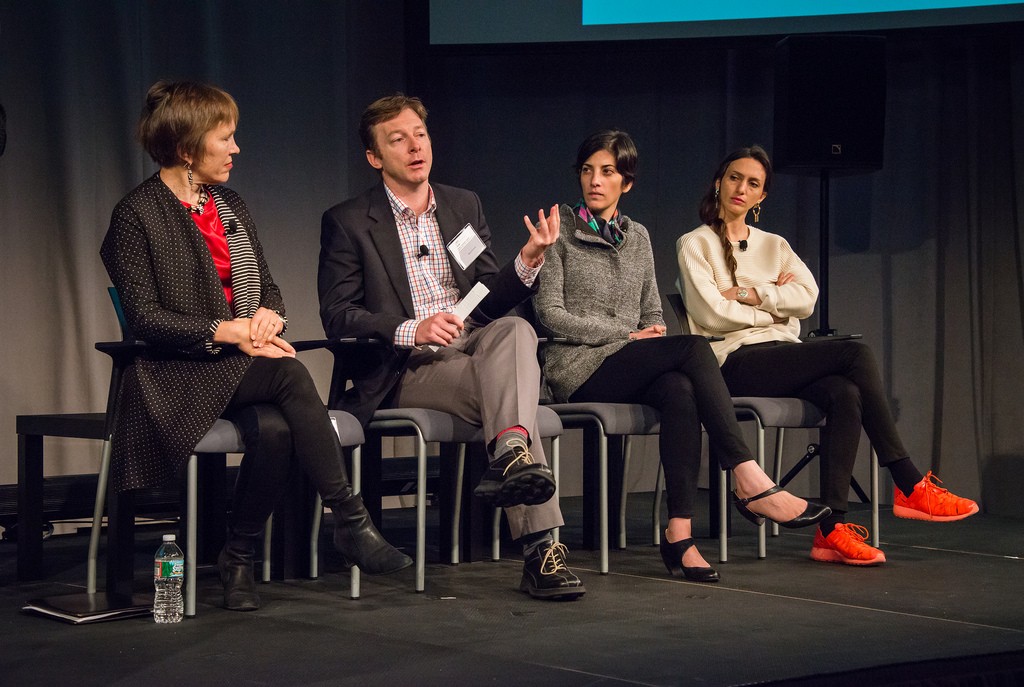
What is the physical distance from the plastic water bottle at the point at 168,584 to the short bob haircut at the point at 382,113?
121cm

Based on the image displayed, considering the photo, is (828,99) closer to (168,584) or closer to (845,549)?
(845,549)

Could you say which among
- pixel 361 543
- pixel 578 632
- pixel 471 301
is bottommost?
pixel 578 632

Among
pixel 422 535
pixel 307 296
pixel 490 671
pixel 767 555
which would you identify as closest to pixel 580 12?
pixel 307 296

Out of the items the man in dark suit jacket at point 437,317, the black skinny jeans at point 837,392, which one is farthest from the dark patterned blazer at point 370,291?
the black skinny jeans at point 837,392

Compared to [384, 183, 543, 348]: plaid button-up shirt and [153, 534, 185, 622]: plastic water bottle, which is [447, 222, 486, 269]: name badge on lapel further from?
[153, 534, 185, 622]: plastic water bottle

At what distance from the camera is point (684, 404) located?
3043mm

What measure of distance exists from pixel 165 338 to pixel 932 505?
79.2 inches

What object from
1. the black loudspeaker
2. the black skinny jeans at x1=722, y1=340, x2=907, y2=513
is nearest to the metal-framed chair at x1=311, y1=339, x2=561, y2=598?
the black skinny jeans at x1=722, y1=340, x2=907, y2=513

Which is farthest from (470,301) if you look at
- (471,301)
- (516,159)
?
(516,159)

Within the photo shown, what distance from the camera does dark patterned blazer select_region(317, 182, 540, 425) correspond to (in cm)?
293

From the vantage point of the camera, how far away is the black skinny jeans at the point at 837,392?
3287 millimetres

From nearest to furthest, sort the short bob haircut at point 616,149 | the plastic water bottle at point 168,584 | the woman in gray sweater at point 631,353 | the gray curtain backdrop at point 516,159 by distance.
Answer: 1. the plastic water bottle at point 168,584
2. the woman in gray sweater at point 631,353
3. the short bob haircut at point 616,149
4. the gray curtain backdrop at point 516,159

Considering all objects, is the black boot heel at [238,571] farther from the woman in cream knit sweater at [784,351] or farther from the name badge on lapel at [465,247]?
the woman in cream knit sweater at [784,351]

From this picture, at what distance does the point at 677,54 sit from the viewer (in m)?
5.40
